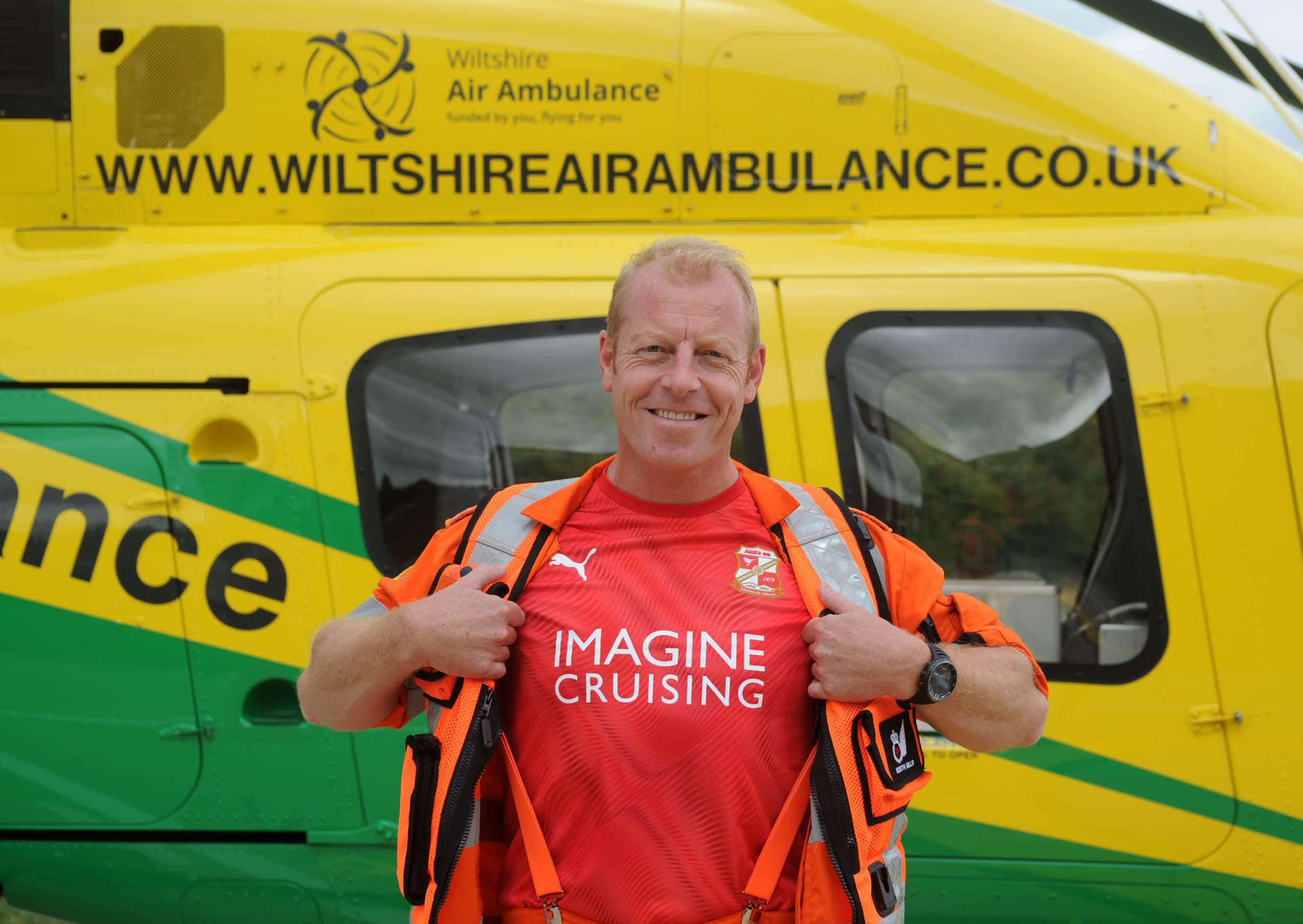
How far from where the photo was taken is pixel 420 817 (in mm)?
1653

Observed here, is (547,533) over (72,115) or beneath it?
beneath

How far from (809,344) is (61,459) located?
2116 mm

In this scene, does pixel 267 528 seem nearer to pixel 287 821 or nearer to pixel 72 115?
pixel 287 821

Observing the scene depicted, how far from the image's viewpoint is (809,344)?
3105 mm

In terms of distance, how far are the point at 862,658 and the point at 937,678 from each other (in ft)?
0.39

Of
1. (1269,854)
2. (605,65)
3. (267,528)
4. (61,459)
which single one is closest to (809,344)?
(605,65)

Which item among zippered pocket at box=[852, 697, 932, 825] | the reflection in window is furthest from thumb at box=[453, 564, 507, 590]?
the reflection in window

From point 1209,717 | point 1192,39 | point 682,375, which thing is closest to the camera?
point 682,375

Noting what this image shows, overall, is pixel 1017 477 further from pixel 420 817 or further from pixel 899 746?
pixel 420 817

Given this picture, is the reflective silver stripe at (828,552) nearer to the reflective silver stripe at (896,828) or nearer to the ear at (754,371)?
the ear at (754,371)

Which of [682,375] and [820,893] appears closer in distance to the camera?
[820,893]

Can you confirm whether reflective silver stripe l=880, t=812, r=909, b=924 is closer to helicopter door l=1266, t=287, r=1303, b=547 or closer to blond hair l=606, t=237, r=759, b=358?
blond hair l=606, t=237, r=759, b=358

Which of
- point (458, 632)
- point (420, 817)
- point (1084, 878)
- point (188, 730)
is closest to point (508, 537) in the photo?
point (458, 632)

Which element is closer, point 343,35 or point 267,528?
point 267,528
